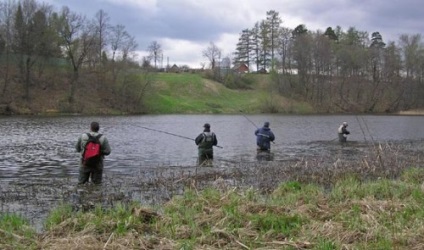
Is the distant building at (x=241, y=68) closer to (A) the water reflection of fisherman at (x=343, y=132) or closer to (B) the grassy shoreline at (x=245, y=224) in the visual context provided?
(A) the water reflection of fisherman at (x=343, y=132)

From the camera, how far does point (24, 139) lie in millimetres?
30109

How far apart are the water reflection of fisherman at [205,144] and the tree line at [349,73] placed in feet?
235

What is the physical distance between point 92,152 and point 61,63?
67321 mm

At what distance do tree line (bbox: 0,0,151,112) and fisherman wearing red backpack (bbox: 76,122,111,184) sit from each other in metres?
53.3

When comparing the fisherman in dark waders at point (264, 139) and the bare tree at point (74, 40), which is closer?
the fisherman in dark waders at point (264, 139)

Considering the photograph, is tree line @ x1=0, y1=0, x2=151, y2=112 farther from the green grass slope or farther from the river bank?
the river bank

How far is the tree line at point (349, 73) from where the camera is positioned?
92.6 m

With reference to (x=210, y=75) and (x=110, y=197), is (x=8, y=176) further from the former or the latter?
(x=210, y=75)

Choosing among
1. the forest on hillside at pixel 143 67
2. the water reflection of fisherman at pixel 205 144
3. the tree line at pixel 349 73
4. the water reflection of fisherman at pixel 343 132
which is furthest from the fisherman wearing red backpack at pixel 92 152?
the tree line at pixel 349 73

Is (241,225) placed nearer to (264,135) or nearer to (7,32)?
(264,135)

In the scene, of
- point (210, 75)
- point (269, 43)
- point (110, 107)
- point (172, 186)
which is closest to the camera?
point (172, 186)

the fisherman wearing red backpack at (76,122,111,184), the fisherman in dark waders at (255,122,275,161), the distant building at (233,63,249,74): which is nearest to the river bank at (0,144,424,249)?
the fisherman wearing red backpack at (76,122,111,184)

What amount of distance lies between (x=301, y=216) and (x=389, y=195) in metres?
3.22

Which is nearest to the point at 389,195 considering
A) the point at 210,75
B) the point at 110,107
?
the point at 110,107
